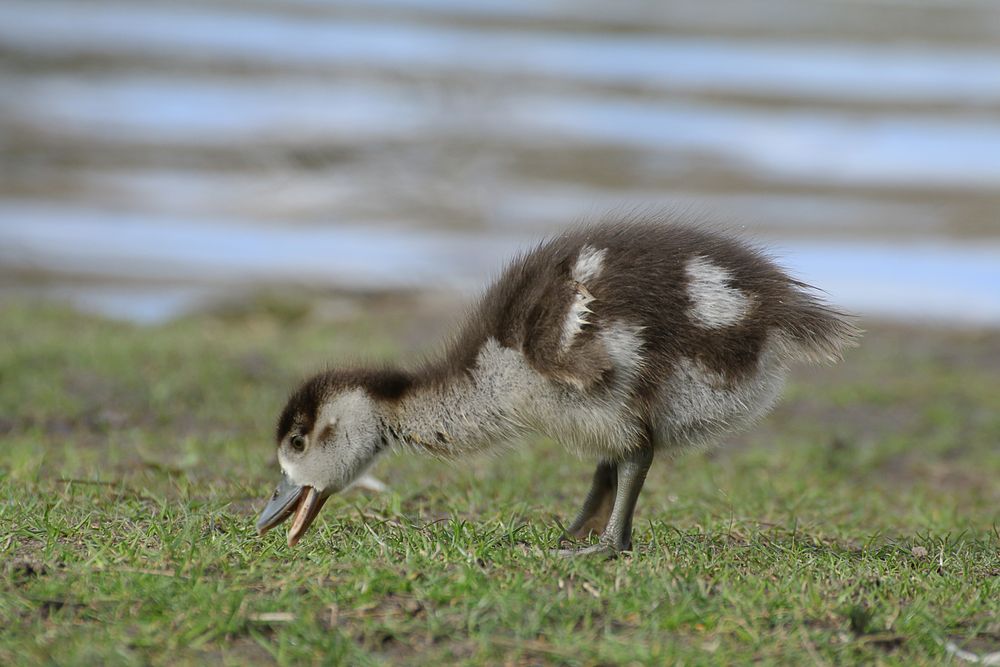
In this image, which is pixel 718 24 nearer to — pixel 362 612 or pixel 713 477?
pixel 713 477

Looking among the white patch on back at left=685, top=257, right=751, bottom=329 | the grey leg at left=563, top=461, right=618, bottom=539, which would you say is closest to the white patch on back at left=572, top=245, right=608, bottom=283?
the white patch on back at left=685, top=257, right=751, bottom=329

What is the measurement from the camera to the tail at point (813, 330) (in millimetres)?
5293

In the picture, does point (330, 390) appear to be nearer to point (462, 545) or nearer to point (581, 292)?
point (462, 545)

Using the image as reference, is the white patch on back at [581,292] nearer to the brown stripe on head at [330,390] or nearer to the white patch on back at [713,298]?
the white patch on back at [713,298]

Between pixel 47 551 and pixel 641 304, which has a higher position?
pixel 641 304

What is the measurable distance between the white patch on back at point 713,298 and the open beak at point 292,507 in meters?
1.62

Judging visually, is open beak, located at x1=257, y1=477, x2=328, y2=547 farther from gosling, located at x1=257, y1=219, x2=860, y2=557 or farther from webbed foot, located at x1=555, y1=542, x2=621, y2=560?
webbed foot, located at x1=555, y1=542, x2=621, y2=560

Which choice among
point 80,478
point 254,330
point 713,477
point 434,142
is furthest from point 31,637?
point 434,142

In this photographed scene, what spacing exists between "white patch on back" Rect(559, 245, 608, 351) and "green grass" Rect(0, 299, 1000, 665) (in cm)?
79

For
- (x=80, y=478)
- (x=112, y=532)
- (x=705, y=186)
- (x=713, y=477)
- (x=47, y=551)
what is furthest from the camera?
(x=705, y=186)

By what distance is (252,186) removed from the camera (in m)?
20.0

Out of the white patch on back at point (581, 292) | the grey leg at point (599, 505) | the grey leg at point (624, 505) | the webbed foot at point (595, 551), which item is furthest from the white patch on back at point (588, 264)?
the webbed foot at point (595, 551)

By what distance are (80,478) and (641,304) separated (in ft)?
9.46

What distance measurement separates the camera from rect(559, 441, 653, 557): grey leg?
5148mm
